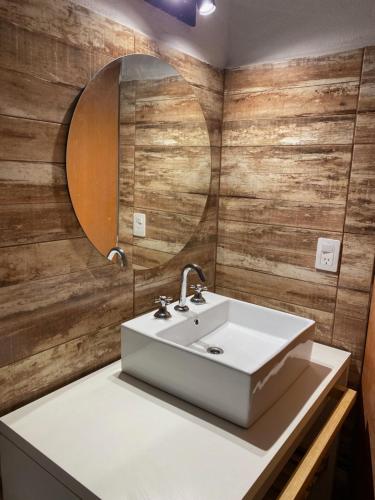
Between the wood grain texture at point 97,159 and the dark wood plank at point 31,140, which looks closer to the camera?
the dark wood plank at point 31,140

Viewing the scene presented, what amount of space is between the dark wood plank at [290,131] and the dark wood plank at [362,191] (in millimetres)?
77

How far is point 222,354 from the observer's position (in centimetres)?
131

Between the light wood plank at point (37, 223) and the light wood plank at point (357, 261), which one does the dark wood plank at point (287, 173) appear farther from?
Result: the light wood plank at point (37, 223)

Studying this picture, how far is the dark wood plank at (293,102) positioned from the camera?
1.35m

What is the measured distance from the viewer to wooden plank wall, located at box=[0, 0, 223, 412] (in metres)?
0.93

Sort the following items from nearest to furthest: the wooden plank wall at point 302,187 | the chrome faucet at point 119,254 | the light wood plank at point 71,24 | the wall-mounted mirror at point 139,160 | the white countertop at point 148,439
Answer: the white countertop at point 148,439 < the light wood plank at point 71,24 < the wall-mounted mirror at point 139,160 < the chrome faucet at point 119,254 < the wooden plank wall at point 302,187

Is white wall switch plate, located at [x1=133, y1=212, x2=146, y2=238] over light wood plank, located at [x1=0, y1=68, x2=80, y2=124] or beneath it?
beneath

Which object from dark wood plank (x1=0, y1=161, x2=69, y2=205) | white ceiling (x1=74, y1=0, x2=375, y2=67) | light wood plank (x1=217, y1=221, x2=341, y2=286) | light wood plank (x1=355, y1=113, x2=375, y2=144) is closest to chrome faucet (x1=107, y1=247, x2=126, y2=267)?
dark wood plank (x1=0, y1=161, x2=69, y2=205)

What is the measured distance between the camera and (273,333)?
143 cm

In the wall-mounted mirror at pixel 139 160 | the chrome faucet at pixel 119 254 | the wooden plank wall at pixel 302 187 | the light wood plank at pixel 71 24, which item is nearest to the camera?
the light wood plank at pixel 71 24

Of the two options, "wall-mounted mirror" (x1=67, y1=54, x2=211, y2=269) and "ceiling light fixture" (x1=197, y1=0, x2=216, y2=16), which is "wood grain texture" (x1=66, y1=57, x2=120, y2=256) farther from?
"ceiling light fixture" (x1=197, y1=0, x2=216, y2=16)

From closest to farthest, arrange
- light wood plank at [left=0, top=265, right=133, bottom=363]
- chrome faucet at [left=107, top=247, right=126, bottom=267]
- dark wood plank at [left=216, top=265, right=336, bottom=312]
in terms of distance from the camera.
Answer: light wood plank at [left=0, top=265, right=133, bottom=363] → chrome faucet at [left=107, top=247, right=126, bottom=267] → dark wood plank at [left=216, top=265, right=336, bottom=312]

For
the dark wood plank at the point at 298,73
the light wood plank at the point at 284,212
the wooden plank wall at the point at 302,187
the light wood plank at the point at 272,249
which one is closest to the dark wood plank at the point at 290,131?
the wooden plank wall at the point at 302,187

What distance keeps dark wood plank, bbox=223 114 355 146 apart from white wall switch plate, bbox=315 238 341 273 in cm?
37
